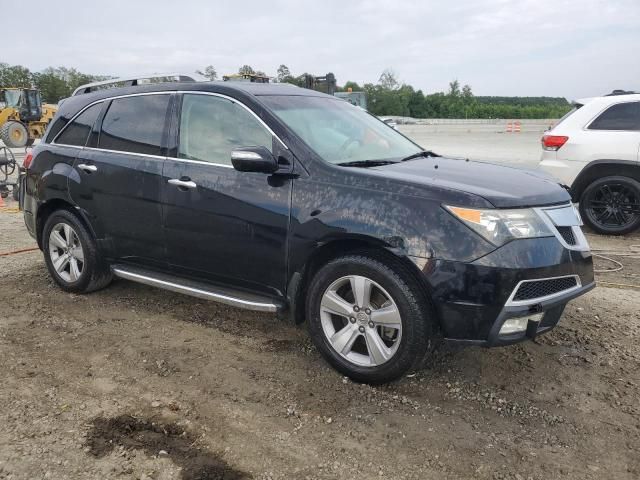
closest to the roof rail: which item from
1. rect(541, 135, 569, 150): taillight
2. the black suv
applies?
the black suv

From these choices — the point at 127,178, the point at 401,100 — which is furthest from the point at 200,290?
the point at 401,100

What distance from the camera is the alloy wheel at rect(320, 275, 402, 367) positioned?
3.25 meters

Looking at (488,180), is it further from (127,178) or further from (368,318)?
(127,178)

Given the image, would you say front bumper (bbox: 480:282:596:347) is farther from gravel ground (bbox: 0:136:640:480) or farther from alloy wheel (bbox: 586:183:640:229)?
alloy wheel (bbox: 586:183:640:229)

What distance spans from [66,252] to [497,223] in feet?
12.6

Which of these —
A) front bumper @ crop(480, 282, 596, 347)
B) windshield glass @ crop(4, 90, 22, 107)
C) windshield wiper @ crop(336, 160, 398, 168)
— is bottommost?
front bumper @ crop(480, 282, 596, 347)

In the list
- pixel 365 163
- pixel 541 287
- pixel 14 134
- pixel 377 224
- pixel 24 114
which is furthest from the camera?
pixel 24 114

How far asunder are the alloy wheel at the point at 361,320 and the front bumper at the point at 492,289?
11.9 inches

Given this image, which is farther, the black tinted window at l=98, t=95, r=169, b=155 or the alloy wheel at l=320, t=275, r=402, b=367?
the black tinted window at l=98, t=95, r=169, b=155

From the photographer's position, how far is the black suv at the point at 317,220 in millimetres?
3049

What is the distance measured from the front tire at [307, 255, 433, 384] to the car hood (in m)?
0.59

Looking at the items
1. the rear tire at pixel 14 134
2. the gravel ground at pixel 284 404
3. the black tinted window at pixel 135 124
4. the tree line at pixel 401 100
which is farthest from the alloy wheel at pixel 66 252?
the tree line at pixel 401 100

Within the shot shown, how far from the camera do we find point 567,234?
3305 millimetres

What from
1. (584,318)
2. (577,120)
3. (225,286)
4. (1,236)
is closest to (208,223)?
(225,286)
